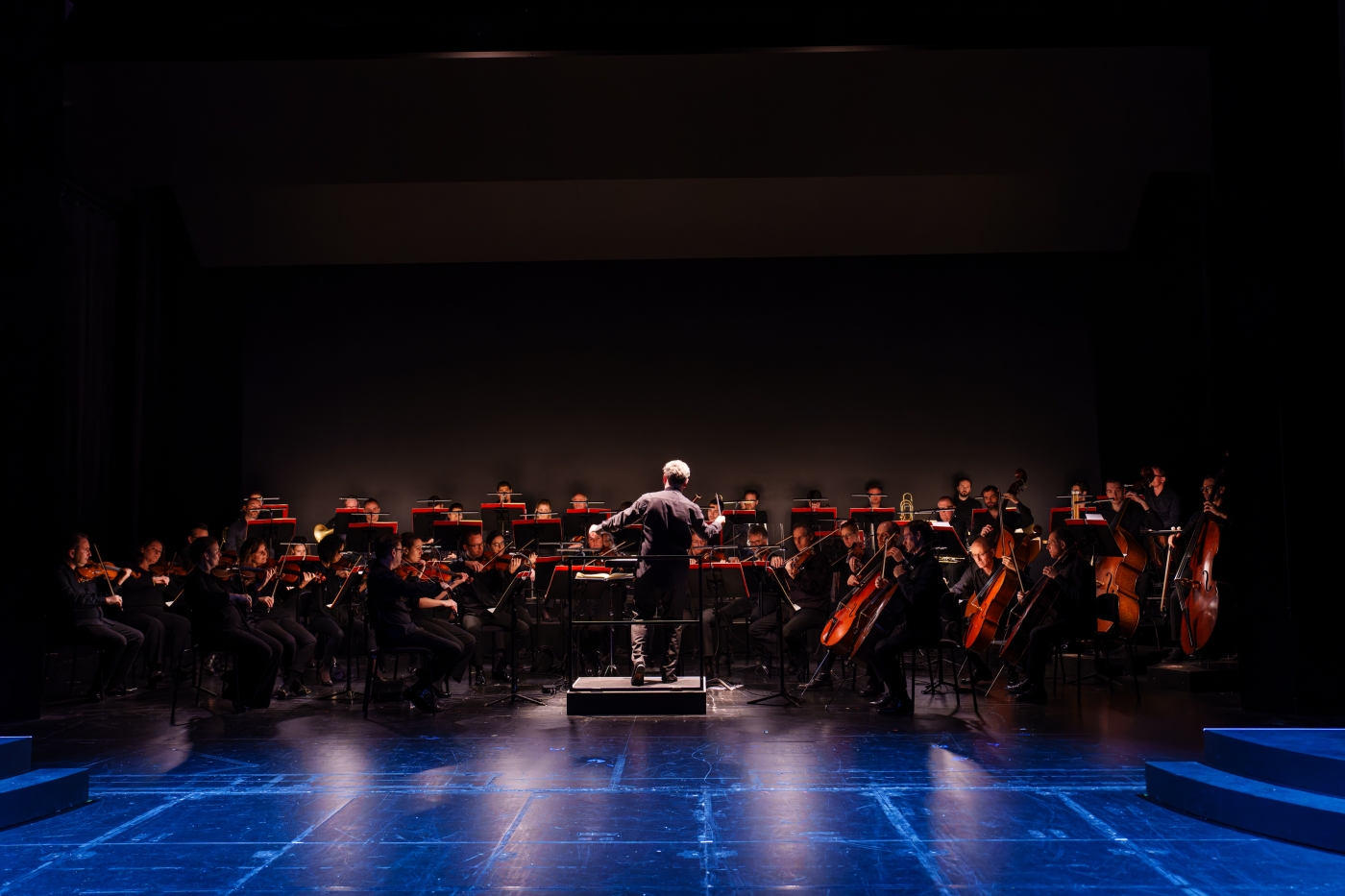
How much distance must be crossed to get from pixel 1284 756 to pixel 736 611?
15.7 ft

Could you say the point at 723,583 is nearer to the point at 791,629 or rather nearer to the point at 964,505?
the point at 791,629

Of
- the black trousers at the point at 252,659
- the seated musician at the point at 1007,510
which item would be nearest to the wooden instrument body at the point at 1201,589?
the seated musician at the point at 1007,510

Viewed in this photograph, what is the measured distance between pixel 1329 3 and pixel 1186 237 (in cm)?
532

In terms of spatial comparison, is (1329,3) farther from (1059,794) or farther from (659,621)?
(659,621)

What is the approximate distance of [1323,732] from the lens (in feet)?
12.2

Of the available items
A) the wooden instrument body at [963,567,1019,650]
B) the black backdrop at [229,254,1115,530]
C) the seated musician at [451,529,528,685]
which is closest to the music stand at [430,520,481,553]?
the seated musician at [451,529,528,685]

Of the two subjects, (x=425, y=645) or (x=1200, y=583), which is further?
(x=1200, y=583)

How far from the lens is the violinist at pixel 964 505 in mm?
10117

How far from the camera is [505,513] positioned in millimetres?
9859

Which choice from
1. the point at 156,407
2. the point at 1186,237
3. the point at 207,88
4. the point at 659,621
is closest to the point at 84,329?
the point at 156,407

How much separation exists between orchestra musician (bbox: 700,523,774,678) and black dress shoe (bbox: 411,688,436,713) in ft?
7.13

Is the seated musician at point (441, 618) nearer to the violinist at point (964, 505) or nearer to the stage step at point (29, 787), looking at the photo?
the stage step at point (29, 787)

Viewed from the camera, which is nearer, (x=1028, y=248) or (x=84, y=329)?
(x=84, y=329)

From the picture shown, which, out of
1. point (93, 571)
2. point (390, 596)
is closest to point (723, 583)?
point (390, 596)
